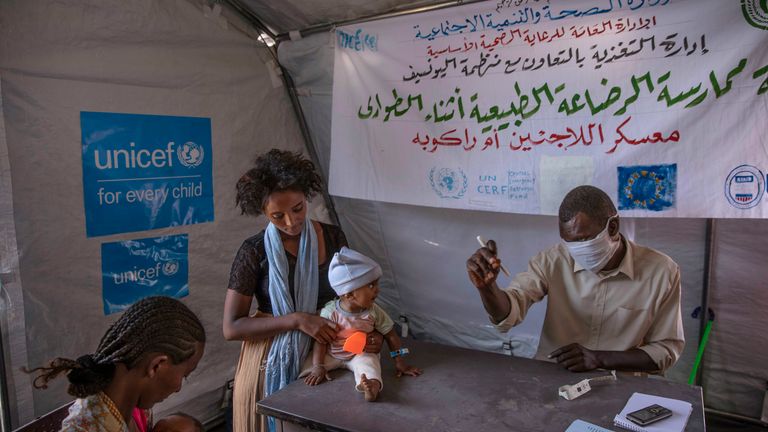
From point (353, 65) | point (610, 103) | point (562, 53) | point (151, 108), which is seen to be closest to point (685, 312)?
point (610, 103)

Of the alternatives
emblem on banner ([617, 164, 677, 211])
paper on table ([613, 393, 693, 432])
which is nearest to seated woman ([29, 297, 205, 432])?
paper on table ([613, 393, 693, 432])

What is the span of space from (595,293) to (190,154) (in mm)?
2468

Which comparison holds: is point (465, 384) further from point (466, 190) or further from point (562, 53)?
point (562, 53)

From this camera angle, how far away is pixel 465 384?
1.85 metres

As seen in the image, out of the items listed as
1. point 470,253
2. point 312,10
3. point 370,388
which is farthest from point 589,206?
point 312,10

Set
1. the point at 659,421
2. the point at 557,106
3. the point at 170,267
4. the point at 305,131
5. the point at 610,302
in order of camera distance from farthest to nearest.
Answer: the point at 305,131, the point at 170,267, the point at 557,106, the point at 610,302, the point at 659,421

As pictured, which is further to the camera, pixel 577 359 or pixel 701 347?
pixel 701 347

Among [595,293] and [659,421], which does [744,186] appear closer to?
[595,293]

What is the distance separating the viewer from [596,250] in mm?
2012

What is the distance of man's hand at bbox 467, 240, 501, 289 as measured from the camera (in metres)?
1.91

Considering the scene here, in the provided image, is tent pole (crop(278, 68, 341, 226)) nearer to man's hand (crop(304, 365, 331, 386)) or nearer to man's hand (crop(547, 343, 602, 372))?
man's hand (crop(304, 365, 331, 386))

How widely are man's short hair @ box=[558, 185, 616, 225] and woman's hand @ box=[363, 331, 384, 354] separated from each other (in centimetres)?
86

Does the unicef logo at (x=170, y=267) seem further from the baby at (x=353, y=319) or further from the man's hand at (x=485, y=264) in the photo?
the man's hand at (x=485, y=264)

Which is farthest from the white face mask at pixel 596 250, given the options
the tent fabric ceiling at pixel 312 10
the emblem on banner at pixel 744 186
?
the tent fabric ceiling at pixel 312 10
